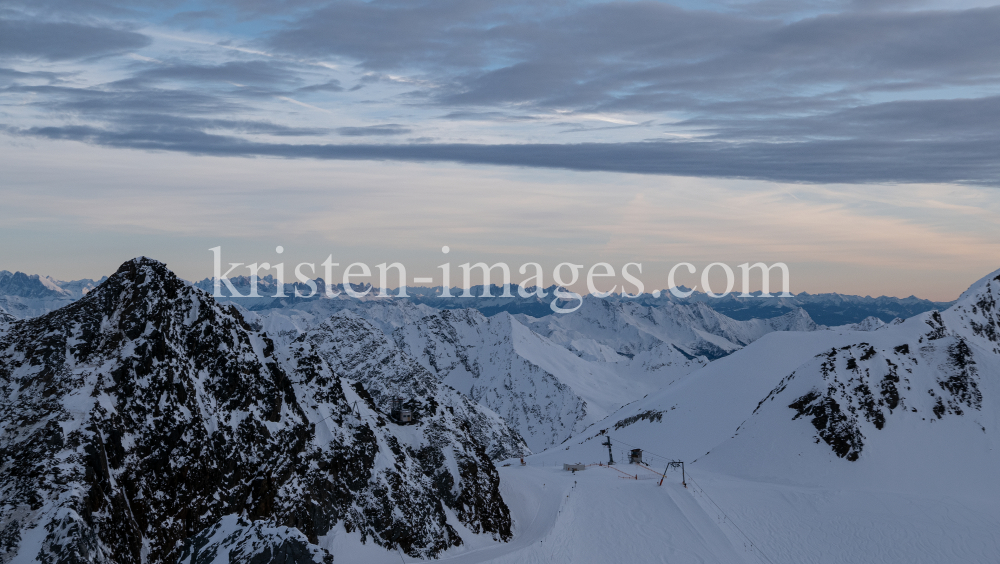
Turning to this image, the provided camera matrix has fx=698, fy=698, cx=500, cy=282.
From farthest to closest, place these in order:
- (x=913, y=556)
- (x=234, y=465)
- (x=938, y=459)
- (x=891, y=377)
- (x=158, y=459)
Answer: (x=891, y=377), (x=938, y=459), (x=913, y=556), (x=234, y=465), (x=158, y=459)

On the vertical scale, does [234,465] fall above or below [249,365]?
below

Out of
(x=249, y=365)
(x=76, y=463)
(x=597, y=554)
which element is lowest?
(x=597, y=554)

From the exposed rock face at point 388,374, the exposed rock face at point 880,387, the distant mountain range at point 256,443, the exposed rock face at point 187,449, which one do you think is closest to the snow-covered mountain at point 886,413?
the exposed rock face at point 880,387

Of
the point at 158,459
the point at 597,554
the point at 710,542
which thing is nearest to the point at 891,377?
the point at 710,542

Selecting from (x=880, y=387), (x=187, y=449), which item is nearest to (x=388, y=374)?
(x=880, y=387)

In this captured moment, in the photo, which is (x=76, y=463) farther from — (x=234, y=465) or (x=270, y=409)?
(x=270, y=409)

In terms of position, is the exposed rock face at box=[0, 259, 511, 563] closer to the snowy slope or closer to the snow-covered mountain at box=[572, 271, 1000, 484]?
the snowy slope

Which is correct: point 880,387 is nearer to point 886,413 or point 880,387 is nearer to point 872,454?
point 886,413

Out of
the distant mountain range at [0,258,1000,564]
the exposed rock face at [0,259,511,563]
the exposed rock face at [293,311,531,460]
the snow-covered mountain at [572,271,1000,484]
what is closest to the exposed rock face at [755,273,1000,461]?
the snow-covered mountain at [572,271,1000,484]
